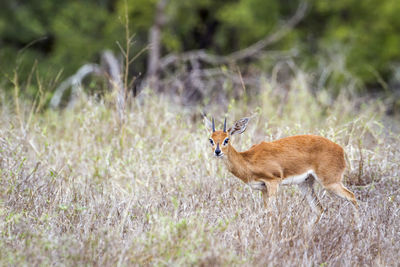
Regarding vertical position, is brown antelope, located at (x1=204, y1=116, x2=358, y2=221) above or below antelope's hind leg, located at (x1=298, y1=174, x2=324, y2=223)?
above

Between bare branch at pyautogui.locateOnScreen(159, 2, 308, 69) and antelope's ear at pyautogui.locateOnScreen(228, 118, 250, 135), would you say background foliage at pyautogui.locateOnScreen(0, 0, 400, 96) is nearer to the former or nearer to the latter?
bare branch at pyautogui.locateOnScreen(159, 2, 308, 69)

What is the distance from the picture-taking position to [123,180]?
6.36 m

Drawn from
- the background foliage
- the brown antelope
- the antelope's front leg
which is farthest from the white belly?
the background foliage

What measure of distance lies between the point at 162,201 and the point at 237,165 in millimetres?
786

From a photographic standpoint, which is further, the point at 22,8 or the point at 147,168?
the point at 22,8

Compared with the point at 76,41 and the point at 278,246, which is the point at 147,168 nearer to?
the point at 278,246

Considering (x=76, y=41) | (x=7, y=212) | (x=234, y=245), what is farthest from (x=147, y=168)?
(x=76, y=41)

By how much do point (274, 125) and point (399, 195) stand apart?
2461 mm

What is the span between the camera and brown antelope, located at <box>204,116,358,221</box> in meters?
5.22

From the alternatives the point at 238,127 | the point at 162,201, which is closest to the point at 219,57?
the point at 238,127

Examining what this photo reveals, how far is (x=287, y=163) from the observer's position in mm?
5215

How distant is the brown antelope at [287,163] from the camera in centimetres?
522

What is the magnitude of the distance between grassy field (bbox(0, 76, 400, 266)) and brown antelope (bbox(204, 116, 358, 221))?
18cm

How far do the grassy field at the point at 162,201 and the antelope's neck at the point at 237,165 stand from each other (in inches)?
9.3
